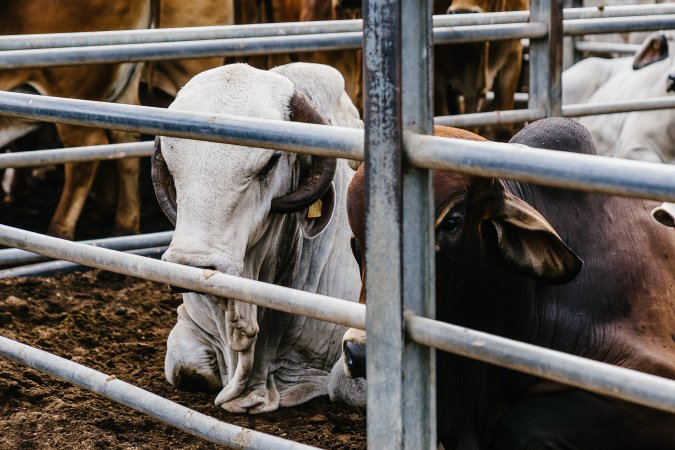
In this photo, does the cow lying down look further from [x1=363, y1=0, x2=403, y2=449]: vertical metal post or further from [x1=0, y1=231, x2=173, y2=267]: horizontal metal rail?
[x1=0, y1=231, x2=173, y2=267]: horizontal metal rail

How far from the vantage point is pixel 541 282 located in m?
2.65

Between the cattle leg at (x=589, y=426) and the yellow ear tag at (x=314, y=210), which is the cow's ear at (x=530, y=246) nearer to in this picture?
the cattle leg at (x=589, y=426)

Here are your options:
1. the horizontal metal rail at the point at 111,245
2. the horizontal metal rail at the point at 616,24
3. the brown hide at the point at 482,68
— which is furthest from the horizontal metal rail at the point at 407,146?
the brown hide at the point at 482,68

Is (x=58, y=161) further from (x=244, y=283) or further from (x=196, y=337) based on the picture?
(x=244, y=283)

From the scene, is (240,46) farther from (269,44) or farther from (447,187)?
(447,187)

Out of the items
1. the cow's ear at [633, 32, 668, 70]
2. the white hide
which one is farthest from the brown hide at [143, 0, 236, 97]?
the cow's ear at [633, 32, 668, 70]

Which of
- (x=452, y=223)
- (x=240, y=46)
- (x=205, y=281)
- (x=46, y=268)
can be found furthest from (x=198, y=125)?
(x=46, y=268)

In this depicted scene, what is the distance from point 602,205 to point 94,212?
15.4 feet

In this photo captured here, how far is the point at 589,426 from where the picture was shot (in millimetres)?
2592

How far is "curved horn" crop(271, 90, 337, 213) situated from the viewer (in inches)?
134

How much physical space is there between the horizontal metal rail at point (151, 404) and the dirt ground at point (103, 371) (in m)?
0.37

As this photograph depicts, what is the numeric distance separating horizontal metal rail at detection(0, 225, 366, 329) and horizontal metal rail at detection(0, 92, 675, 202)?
0.28m

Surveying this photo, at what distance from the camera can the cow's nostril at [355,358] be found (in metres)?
2.32

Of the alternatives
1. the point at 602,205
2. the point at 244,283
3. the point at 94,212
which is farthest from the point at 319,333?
the point at 94,212
